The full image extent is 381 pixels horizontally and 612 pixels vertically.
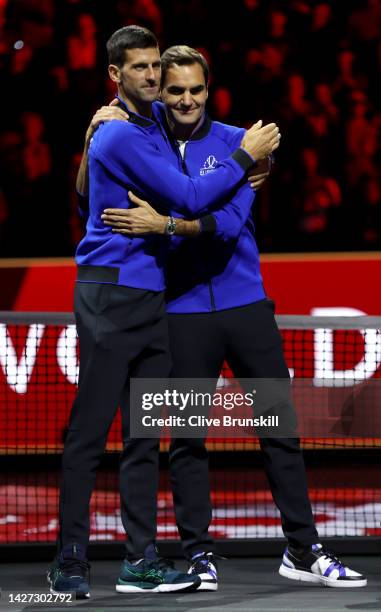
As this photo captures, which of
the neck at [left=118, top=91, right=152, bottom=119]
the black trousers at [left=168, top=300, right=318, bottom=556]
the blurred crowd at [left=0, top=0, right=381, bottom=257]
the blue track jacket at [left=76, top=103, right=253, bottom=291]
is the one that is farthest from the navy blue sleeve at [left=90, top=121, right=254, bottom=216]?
the blurred crowd at [left=0, top=0, right=381, bottom=257]

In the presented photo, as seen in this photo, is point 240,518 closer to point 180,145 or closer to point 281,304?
point 281,304

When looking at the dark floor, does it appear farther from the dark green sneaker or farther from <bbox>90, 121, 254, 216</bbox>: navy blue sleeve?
<bbox>90, 121, 254, 216</bbox>: navy blue sleeve

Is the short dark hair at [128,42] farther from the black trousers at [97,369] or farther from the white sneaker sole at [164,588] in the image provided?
the white sneaker sole at [164,588]

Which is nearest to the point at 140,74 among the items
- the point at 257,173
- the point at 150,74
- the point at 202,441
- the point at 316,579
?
the point at 150,74

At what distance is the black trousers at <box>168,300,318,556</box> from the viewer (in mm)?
4453

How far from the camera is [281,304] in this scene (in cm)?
756

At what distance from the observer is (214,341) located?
176 inches

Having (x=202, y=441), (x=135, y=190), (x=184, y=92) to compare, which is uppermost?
(x=184, y=92)

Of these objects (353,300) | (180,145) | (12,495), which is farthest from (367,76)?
(180,145)

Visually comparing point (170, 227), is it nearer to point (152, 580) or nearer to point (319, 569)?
point (152, 580)

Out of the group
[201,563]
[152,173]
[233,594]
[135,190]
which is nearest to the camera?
[152,173]

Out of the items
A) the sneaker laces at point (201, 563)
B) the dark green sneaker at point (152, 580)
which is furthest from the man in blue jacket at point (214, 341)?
the dark green sneaker at point (152, 580)

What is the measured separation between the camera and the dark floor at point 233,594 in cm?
406

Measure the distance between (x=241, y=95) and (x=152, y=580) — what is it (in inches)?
290
